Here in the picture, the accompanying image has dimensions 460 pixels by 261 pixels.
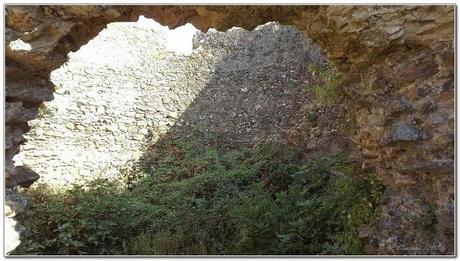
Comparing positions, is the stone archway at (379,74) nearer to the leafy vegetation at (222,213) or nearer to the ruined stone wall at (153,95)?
the leafy vegetation at (222,213)

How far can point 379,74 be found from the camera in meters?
5.16

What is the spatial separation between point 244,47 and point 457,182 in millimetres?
9940

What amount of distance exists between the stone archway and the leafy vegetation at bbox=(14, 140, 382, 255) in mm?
694

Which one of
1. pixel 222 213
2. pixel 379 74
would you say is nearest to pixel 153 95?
pixel 222 213

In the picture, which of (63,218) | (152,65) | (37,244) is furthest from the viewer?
(152,65)

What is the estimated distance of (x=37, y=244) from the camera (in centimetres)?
660

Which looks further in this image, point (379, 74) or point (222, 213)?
point (222, 213)

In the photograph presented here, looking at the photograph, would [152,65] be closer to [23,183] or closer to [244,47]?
[244,47]

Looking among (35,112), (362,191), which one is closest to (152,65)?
(35,112)

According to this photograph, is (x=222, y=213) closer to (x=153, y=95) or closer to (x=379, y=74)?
(x=379, y=74)

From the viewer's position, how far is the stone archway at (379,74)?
15.0 feet

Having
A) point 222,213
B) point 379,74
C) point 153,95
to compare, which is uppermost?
point 153,95

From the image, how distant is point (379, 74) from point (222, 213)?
3.81 m

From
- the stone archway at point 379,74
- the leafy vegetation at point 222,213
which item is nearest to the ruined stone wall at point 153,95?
the leafy vegetation at point 222,213
